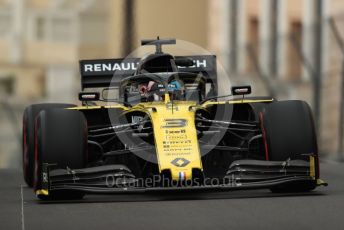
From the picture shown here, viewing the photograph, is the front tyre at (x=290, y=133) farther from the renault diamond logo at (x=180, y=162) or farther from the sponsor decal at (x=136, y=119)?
the sponsor decal at (x=136, y=119)

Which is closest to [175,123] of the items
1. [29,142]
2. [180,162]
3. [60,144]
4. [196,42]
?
[180,162]

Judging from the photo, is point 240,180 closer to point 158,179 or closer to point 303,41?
point 158,179

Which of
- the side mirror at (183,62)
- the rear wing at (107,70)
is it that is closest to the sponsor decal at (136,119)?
the side mirror at (183,62)

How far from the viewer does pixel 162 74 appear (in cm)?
1667

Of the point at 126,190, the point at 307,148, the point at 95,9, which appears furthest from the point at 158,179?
the point at 95,9

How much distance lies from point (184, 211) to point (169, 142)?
1409 mm

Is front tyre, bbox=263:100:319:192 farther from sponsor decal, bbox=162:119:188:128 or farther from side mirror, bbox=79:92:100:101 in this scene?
side mirror, bbox=79:92:100:101

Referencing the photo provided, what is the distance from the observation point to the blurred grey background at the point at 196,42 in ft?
80.2

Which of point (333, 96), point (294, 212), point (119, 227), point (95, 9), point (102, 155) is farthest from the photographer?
point (95, 9)

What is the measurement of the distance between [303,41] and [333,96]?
1.20 m

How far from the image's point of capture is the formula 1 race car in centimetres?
1484

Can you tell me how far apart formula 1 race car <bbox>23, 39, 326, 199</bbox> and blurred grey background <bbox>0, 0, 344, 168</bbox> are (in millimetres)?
7262

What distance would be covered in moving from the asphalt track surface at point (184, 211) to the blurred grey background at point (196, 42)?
26.8 ft

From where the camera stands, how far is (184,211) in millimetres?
13820
